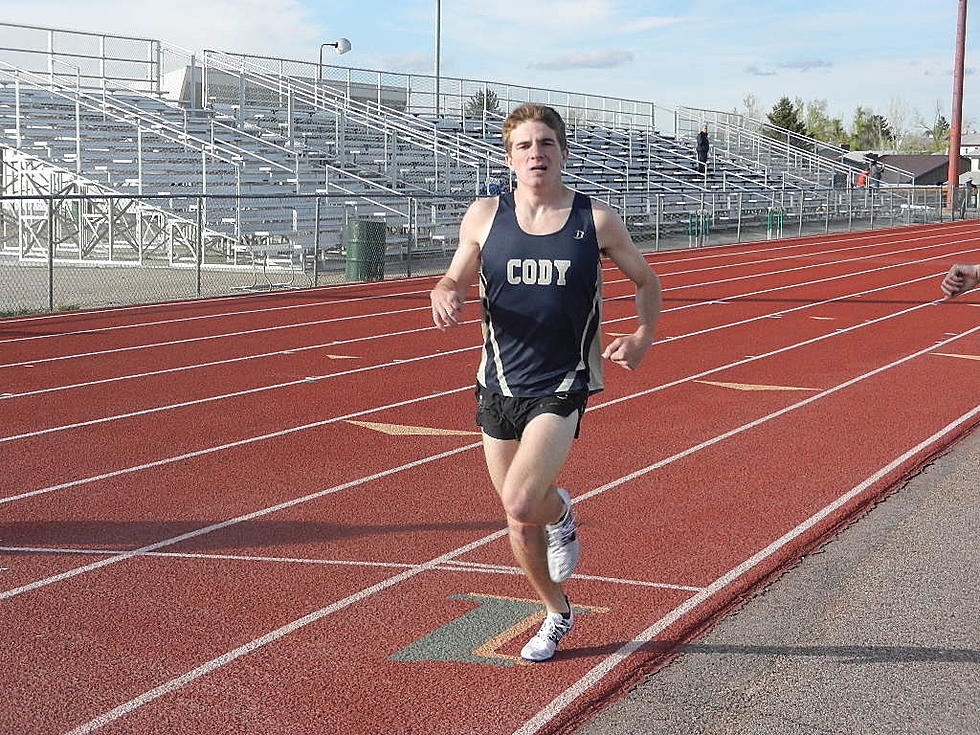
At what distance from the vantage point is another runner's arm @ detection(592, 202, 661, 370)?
14.2ft

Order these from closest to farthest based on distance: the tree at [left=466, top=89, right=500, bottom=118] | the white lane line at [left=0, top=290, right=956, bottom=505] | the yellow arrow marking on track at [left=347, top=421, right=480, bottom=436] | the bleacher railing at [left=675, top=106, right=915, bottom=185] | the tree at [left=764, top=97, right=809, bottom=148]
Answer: the white lane line at [left=0, top=290, right=956, bottom=505], the yellow arrow marking on track at [left=347, top=421, right=480, bottom=436], the tree at [left=466, top=89, right=500, bottom=118], the bleacher railing at [left=675, top=106, right=915, bottom=185], the tree at [left=764, top=97, right=809, bottom=148]

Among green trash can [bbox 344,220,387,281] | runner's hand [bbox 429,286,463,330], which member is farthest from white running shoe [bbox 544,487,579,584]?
green trash can [bbox 344,220,387,281]

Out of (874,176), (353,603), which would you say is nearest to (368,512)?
(353,603)

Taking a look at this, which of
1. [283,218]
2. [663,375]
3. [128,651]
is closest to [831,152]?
[283,218]

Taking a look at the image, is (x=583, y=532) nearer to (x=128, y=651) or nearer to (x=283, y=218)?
(x=128, y=651)

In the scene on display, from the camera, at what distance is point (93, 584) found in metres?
5.40

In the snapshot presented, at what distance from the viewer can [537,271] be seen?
4273 mm

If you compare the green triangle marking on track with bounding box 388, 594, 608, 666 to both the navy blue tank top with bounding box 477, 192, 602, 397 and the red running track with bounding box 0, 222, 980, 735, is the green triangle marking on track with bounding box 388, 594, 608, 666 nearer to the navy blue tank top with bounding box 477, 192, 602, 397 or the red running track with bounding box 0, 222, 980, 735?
the red running track with bounding box 0, 222, 980, 735

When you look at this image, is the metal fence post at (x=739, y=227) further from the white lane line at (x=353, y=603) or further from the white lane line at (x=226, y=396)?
the white lane line at (x=353, y=603)

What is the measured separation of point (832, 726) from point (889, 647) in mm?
805

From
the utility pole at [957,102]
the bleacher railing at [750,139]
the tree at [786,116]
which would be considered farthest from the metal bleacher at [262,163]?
the tree at [786,116]

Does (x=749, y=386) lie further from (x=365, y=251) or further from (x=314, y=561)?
(x=365, y=251)

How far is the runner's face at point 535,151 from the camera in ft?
13.8

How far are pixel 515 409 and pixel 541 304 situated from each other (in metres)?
0.36
